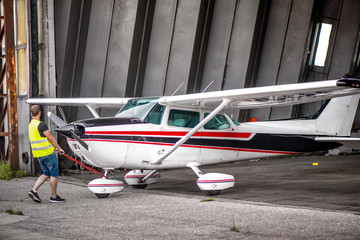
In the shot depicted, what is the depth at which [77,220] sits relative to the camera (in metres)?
6.30

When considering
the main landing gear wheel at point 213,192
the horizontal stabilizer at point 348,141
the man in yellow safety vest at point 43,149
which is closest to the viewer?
the man in yellow safety vest at point 43,149

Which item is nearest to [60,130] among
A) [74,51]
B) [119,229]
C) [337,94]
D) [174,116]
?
[174,116]

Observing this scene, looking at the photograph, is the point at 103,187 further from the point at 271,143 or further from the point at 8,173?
the point at 8,173

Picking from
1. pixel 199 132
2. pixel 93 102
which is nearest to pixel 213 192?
pixel 199 132

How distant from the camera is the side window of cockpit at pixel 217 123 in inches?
386

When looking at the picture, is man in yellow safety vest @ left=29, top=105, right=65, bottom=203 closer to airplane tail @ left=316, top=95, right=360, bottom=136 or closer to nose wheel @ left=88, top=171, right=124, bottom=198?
nose wheel @ left=88, top=171, right=124, bottom=198

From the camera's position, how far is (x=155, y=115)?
9180 mm

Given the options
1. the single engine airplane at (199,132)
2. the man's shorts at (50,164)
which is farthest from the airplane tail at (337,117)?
the man's shorts at (50,164)

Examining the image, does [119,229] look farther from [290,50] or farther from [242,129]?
[290,50]

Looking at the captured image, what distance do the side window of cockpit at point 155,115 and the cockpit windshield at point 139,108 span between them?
6 cm

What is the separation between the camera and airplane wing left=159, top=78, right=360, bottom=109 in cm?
724

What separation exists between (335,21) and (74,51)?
9680 millimetres

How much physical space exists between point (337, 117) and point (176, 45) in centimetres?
666

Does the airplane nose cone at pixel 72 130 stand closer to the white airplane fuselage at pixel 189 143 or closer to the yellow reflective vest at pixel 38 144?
the white airplane fuselage at pixel 189 143
